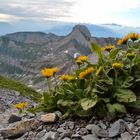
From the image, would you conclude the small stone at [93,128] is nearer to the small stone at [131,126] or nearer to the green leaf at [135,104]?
the small stone at [131,126]

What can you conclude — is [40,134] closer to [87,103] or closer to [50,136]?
[50,136]

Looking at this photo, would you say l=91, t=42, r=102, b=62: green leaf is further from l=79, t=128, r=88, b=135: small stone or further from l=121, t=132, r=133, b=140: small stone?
l=121, t=132, r=133, b=140: small stone

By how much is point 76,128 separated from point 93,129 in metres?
0.51

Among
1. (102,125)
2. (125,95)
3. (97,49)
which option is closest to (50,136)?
(102,125)

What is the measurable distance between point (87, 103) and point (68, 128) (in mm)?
729

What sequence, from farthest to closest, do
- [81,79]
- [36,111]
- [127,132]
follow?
[36,111], [81,79], [127,132]

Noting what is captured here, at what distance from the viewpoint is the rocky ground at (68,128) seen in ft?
26.3

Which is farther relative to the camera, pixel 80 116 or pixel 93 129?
pixel 80 116

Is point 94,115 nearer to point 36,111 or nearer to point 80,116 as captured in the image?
point 80,116

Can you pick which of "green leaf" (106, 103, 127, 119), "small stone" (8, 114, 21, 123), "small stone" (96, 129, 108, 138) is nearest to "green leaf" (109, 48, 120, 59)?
"green leaf" (106, 103, 127, 119)

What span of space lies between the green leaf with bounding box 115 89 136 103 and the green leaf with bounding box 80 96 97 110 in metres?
0.51

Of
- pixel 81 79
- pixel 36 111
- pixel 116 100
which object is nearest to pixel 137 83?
pixel 116 100

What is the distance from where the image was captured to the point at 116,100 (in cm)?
855

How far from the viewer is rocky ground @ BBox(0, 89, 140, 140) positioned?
8.02m
